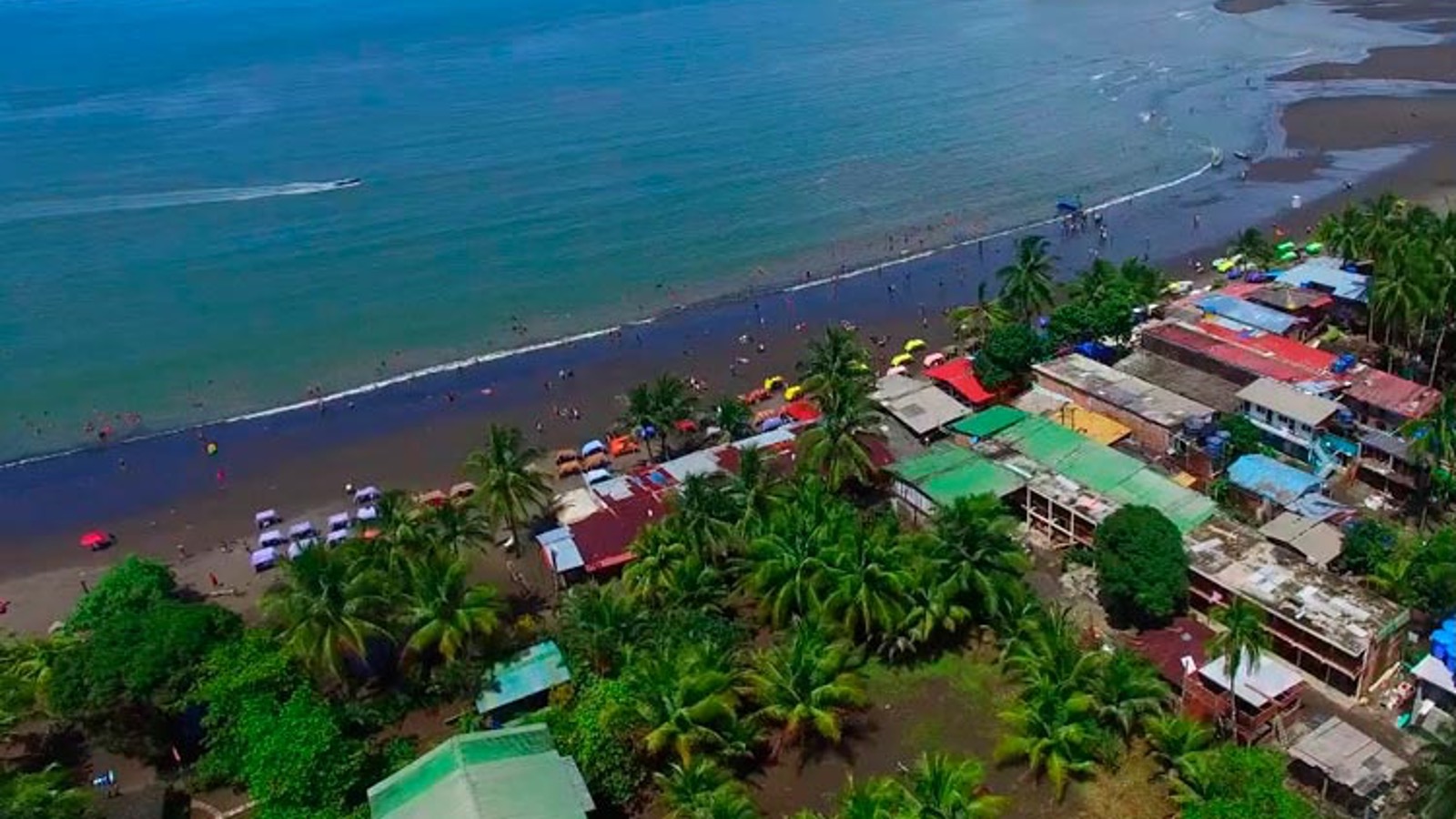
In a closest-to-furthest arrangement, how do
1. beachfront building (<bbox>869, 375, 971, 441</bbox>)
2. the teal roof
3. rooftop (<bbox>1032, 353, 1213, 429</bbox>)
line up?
the teal roof, rooftop (<bbox>1032, 353, 1213, 429</bbox>), beachfront building (<bbox>869, 375, 971, 441</bbox>)

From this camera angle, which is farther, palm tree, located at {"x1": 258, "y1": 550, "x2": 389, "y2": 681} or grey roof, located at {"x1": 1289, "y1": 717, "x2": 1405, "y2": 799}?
palm tree, located at {"x1": 258, "y1": 550, "x2": 389, "y2": 681}

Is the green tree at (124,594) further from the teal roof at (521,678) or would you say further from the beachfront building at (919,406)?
the beachfront building at (919,406)

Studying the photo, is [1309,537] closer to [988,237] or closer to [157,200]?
[988,237]

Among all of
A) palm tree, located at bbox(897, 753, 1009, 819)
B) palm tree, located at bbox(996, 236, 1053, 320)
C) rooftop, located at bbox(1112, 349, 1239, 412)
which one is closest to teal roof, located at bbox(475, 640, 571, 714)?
palm tree, located at bbox(897, 753, 1009, 819)

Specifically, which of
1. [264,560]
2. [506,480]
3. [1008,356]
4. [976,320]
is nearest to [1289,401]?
[1008,356]

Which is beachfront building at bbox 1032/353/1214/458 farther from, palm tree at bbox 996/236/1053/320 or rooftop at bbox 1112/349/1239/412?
palm tree at bbox 996/236/1053/320

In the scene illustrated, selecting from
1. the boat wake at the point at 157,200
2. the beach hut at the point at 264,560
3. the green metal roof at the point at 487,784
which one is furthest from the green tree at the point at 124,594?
the boat wake at the point at 157,200
